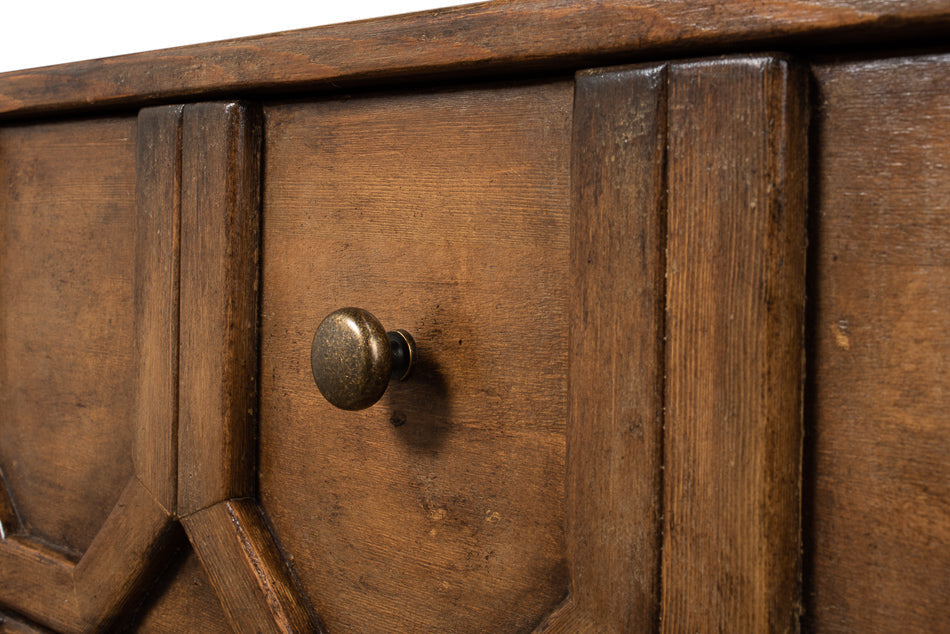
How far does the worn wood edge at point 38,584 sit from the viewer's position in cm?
56

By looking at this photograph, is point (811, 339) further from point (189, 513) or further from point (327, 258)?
point (189, 513)

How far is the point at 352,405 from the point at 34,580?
1.33ft

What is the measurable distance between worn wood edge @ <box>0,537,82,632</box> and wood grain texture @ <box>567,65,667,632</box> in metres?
0.44

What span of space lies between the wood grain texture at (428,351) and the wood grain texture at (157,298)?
0.23 feet

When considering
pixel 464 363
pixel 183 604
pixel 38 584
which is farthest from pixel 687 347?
pixel 38 584

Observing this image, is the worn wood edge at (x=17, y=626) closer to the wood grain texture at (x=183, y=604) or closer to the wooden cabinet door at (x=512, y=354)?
the wood grain texture at (x=183, y=604)

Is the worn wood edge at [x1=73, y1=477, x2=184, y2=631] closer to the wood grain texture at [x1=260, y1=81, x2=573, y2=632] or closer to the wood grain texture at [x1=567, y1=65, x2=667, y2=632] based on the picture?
the wood grain texture at [x1=260, y1=81, x2=573, y2=632]

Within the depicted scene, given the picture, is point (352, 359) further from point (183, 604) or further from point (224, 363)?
point (183, 604)

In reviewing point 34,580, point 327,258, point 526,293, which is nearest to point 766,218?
point 526,293

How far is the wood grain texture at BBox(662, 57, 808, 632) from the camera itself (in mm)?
321

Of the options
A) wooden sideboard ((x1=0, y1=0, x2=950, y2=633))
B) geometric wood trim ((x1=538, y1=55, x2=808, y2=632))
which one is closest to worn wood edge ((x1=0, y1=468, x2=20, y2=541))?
wooden sideboard ((x1=0, y1=0, x2=950, y2=633))

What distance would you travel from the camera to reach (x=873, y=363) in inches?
12.6

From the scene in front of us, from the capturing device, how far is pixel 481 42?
382mm

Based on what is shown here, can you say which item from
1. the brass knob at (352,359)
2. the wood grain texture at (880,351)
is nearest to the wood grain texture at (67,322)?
the brass knob at (352,359)
